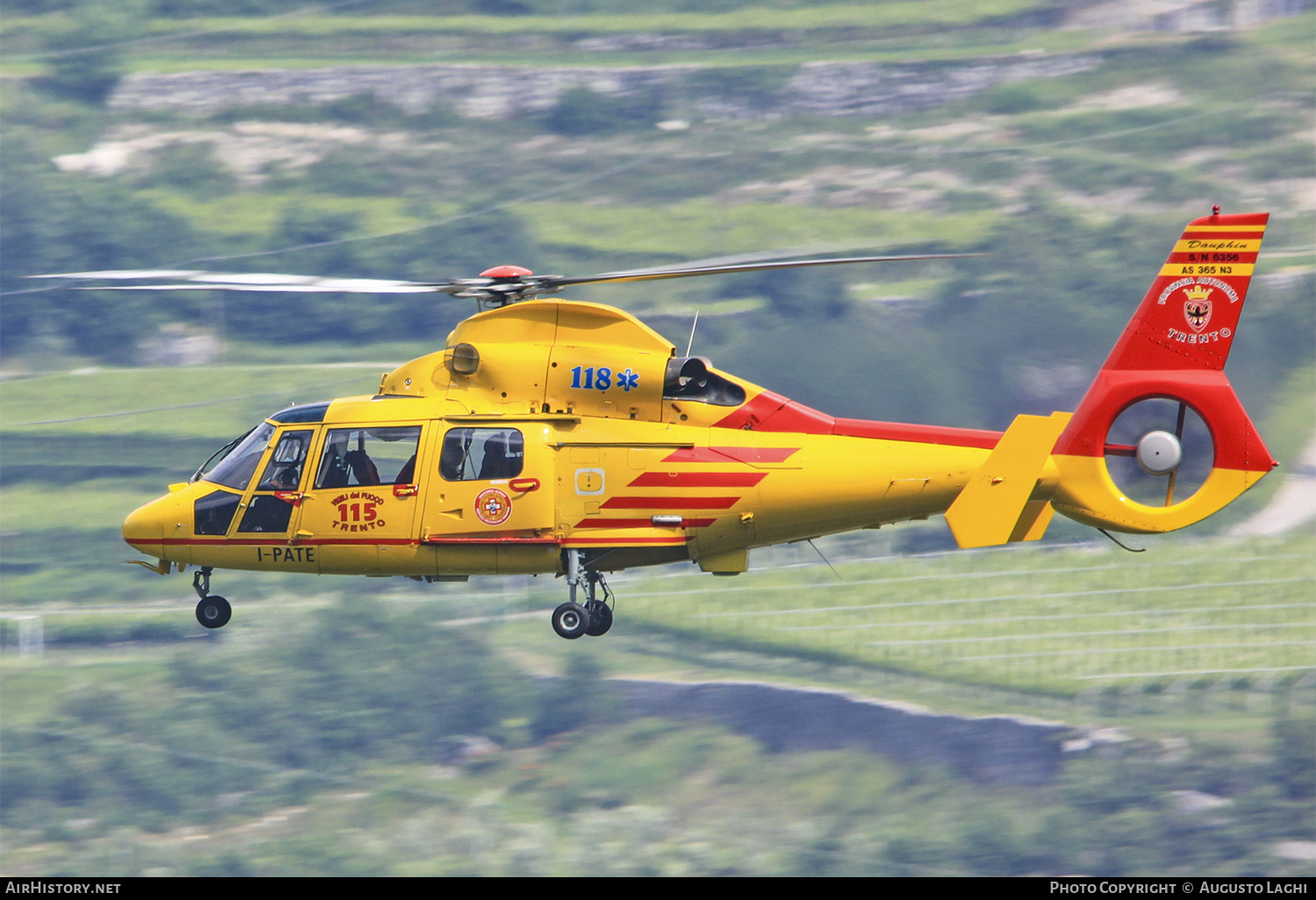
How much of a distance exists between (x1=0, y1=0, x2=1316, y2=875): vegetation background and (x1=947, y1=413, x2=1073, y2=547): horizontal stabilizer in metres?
54.0

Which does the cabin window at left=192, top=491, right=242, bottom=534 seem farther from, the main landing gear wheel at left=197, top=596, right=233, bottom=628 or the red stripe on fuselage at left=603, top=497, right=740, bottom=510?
the red stripe on fuselage at left=603, top=497, right=740, bottom=510

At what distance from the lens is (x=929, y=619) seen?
286 ft

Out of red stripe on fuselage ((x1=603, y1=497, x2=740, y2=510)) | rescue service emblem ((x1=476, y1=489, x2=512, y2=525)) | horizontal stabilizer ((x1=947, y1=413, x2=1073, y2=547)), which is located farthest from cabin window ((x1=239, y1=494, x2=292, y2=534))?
horizontal stabilizer ((x1=947, y1=413, x2=1073, y2=547))

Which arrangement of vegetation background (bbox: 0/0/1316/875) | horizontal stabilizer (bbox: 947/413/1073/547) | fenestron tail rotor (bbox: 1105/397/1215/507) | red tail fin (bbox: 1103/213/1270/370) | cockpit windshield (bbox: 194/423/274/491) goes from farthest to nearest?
vegetation background (bbox: 0/0/1316/875) < cockpit windshield (bbox: 194/423/274/491) < red tail fin (bbox: 1103/213/1270/370) < fenestron tail rotor (bbox: 1105/397/1215/507) < horizontal stabilizer (bbox: 947/413/1073/547)

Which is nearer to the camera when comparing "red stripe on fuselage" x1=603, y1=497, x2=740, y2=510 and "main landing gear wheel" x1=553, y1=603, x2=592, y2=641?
"red stripe on fuselage" x1=603, y1=497, x2=740, y2=510

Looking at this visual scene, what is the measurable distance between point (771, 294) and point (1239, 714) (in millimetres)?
49523

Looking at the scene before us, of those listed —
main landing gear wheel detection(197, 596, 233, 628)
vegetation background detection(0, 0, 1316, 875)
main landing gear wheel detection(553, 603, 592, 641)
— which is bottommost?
main landing gear wheel detection(553, 603, 592, 641)

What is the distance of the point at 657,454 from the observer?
18734mm

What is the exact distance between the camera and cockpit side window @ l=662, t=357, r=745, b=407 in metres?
18.9

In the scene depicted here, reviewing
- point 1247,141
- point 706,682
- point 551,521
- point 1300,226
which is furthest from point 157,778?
point 1247,141

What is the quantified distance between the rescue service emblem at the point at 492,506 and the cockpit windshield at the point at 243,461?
3.02 metres

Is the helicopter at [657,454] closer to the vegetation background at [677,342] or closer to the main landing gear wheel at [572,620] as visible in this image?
the main landing gear wheel at [572,620]
